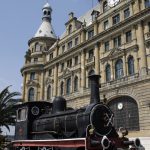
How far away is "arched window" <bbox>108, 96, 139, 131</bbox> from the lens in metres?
27.2

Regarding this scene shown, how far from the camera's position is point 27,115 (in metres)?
17.8

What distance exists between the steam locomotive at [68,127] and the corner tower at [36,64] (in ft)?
89.6

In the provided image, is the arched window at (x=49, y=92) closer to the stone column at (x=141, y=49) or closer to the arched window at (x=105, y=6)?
the arched window at (x=105, y=6)

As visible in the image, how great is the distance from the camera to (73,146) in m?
12.9

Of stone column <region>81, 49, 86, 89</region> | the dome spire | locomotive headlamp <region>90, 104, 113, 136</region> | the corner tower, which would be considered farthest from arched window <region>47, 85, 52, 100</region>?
locomotive headlamp <region>90, 104, 113, 136</region>

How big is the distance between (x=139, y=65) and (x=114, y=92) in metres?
4.15

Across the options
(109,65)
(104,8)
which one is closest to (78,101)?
(109,65)

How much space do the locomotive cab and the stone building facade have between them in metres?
9.32

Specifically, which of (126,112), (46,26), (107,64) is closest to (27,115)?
(126,112)

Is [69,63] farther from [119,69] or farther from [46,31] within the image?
[46,31]

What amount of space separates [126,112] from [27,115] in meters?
13.8

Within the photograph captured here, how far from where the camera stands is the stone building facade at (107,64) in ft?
90.6

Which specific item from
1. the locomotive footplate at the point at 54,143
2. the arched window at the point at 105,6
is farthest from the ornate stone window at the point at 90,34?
the locomotive footplate at the point at 54,143

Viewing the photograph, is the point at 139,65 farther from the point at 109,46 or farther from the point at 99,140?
the point at 99,140
